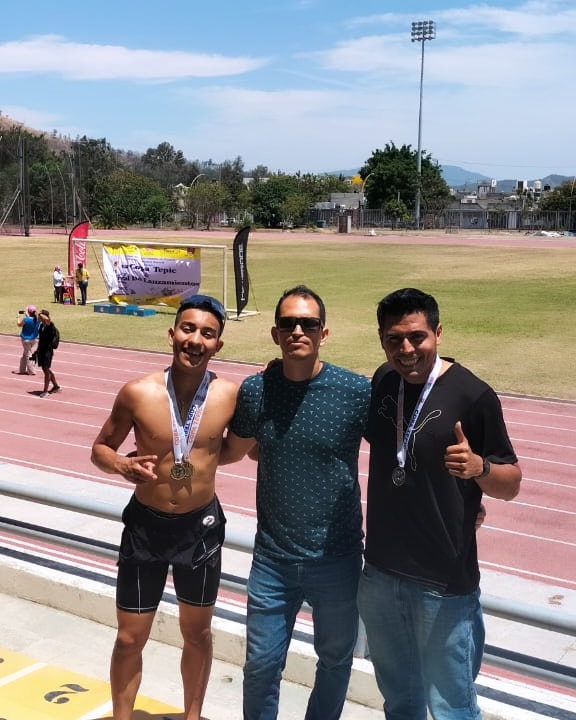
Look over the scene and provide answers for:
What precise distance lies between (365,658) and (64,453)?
8.18 meters

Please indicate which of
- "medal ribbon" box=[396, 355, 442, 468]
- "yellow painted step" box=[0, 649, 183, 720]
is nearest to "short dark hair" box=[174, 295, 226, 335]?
"medal ribbon" box=[396, 355, 442, 468]

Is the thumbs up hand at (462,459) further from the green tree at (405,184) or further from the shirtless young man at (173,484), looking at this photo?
the green tree at (405,184)

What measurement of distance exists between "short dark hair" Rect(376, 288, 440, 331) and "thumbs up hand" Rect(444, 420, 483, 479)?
18.4 inches

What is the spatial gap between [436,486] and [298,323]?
808mm

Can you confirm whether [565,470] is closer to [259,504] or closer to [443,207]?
[259,504]

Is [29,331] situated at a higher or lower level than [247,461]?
higher

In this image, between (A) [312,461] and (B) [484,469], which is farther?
(A) [312,461]

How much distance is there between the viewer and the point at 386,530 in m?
3.04

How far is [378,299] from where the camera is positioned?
2991 centimetres

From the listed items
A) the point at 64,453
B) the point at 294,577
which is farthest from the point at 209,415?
the point at 64,453

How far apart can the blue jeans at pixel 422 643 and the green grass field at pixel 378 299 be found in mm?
12733

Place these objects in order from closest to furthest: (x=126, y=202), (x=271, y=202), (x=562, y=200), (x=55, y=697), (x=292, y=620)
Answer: (x=292, y=620)
(x=55, y=697)
(x=271, y=202)
(x=126, y=202)
(x=562, y=200)

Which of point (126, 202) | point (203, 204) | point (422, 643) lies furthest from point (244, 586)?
point (126, 202)

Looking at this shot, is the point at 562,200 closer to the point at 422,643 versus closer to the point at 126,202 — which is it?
the point at 126,202
